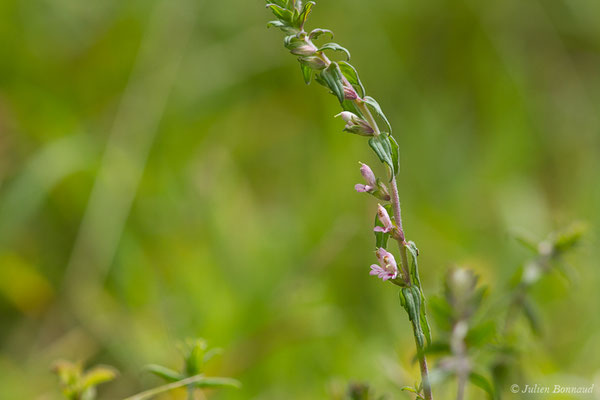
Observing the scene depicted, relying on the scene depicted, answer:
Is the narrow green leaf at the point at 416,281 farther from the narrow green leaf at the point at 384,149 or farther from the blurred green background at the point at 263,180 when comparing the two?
the blurred green background at the point at 263,180

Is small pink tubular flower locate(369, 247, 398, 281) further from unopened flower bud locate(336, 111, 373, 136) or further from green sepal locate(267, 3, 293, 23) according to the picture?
green sepal locate(267, 3, 293, 23)

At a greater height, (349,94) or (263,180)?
(263,180)

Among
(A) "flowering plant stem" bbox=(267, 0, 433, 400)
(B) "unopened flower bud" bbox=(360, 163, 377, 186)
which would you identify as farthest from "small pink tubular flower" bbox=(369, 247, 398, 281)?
(B) "unopened flower bud" bbox=(360, 163, 377, 186)

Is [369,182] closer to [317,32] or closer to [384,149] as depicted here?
[384,149]

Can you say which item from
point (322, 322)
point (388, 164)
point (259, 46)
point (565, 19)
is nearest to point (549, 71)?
point (565, 19)

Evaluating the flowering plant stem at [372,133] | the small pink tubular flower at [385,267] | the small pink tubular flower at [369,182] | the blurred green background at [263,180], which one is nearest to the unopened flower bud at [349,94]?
the flowering plant stem at [372,133]

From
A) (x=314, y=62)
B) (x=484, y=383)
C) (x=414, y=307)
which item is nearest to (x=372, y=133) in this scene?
(x=314, y=62)

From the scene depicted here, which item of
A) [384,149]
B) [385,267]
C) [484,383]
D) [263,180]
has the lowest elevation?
[484,383]
